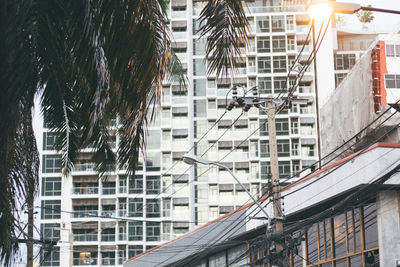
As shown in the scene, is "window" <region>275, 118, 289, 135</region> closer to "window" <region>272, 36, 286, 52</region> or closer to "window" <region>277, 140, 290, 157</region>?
"window" <region>277, 140, 290, 157</region>

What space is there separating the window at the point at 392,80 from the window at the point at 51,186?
60027 millimetres

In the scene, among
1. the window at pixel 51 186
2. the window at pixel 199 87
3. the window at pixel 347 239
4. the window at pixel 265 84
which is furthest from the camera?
the window at pixel 51 186

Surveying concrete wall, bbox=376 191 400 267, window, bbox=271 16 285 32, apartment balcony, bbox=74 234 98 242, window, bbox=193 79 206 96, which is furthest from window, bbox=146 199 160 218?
concrete wall, bbox=376 191 400 267

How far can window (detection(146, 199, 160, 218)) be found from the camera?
269 feet

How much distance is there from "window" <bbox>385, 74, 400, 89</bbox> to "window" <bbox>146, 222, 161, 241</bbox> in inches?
2104

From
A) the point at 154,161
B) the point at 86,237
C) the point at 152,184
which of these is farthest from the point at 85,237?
the point at 154,161

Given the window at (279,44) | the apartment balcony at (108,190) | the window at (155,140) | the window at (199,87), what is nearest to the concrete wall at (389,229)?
the window at (155,140)

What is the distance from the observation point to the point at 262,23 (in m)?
85.1

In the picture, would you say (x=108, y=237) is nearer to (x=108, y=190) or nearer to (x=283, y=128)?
(x=108, y=190)

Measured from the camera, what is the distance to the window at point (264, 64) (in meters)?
83.8

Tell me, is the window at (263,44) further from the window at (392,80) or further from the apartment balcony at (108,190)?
the window at (392,80)

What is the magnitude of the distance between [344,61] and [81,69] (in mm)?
81191

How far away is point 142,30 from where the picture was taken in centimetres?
771

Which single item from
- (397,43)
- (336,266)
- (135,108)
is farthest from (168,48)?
(397,43)
